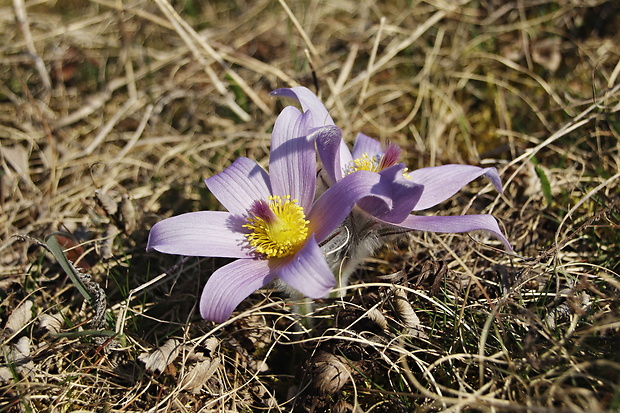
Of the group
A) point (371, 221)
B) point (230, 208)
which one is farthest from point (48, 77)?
point (371, 221)

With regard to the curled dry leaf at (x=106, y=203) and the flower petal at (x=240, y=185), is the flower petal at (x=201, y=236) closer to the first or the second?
the flower petal at (x=240, y=185)

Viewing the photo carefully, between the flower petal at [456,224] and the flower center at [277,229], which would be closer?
the flower petal at [456,224]

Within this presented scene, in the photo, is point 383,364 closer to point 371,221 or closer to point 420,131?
point 371,221

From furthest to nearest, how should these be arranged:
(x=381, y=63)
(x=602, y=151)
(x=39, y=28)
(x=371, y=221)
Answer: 1. (x=39, y=28)
2. (x=381, y=63)
3. (x=602, y=151)
4. (x=371, y=221)

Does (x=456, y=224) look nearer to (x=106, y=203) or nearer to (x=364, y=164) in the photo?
(x=364, y=164)

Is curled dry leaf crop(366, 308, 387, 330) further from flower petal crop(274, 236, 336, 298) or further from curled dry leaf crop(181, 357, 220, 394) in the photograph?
curled dry leaf crop(181, 357, 220, 394)

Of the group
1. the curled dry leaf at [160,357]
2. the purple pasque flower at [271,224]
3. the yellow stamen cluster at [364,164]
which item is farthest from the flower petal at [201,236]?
the yellow stamen cluster at [364,164]
